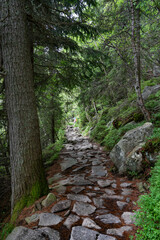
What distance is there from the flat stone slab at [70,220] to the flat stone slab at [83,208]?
105 mm

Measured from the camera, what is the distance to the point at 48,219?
91.4 inches

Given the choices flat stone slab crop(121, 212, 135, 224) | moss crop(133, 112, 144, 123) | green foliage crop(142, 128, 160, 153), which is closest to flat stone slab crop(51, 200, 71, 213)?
flat stone slab crop(121, 212, 135, 224)

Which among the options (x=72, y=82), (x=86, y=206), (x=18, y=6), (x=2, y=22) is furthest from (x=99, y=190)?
(x=18, y=6)

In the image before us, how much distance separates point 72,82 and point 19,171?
412 centimetres

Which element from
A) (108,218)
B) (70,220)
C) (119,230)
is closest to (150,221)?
(119,230)

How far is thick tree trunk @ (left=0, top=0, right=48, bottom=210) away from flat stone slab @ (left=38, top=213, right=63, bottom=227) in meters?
0.67

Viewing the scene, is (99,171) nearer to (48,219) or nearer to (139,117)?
(48,219)

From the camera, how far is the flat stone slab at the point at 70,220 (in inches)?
84.9

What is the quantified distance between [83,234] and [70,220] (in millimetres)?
435

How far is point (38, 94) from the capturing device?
5.83 m

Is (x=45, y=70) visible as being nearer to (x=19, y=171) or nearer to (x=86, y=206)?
(x=19, y=171)

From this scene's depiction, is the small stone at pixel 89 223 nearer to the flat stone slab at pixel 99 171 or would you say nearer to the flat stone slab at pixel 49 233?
the flat stone slab at pixel 49 233

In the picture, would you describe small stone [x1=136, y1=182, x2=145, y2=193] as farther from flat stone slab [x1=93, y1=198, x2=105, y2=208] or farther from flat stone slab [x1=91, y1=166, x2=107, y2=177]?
flat stone slab [x1=91, y1=166, x2=107, y2=177]

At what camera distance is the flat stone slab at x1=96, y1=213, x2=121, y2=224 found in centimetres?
223
